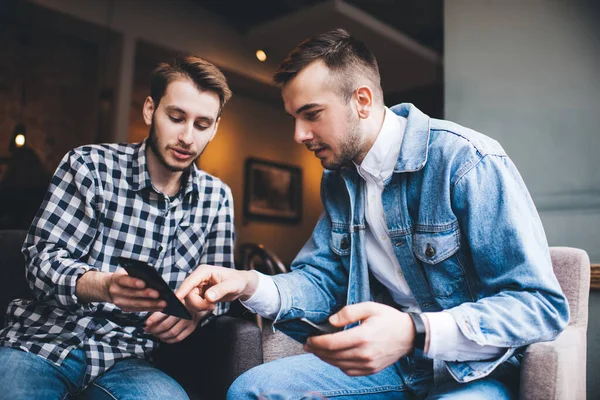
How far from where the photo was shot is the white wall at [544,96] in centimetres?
230

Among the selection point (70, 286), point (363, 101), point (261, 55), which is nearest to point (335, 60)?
point (363, 101)

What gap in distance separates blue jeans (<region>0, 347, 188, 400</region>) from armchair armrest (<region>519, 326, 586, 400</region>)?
93 cm

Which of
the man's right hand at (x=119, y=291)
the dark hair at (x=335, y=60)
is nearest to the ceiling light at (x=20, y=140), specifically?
the man's right hand at (x=119, y=291)

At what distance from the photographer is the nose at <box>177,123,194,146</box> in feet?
6.01

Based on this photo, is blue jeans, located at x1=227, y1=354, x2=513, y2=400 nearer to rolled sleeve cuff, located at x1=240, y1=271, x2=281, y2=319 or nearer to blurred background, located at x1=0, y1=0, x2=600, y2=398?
rolled sleeve cuff, located at x1=240, y1=271, x2=281, y2=319

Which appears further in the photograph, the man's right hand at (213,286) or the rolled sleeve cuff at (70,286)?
the rolled sleeve cuff at (70,286)

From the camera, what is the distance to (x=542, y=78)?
2.48 metres

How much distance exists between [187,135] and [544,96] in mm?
1791

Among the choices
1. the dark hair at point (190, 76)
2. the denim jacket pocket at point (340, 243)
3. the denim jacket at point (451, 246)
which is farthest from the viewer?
the dark hair at point (190, 76)

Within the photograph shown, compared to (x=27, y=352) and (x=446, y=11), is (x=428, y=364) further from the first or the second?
(x=446, y=11)

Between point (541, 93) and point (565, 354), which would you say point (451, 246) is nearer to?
point (565, 354)

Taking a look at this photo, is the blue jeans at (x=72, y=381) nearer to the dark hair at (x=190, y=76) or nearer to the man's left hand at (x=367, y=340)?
the man's left hand at (x=367, y=340)

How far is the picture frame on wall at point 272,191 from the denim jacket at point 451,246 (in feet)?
9.55

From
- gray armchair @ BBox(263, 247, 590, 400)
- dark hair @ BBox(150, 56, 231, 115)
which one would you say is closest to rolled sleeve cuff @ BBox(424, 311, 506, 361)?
gray armchair @ BBox(263, 247, 590, 400)
